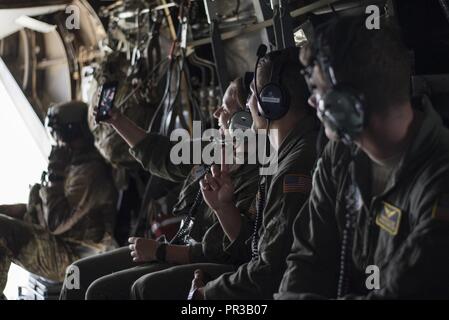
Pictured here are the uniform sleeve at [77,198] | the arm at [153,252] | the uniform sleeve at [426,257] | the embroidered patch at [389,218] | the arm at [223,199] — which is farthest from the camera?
the uniform sleeve at [77,198]

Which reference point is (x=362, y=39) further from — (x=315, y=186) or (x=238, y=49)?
(x=238, y=49)

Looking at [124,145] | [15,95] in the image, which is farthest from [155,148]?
[15,95]

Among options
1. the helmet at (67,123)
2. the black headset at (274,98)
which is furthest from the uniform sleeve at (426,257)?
the helmet at (67,123)

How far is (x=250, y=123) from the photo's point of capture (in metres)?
2.34

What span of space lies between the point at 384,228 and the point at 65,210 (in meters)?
2.32

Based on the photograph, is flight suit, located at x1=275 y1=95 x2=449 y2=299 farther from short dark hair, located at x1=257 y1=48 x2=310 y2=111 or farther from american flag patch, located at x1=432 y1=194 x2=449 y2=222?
short dark hair, located at x1=257 y1=48 x2=310 y2=111

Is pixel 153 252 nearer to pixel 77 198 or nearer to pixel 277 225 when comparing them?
pixel 277 225

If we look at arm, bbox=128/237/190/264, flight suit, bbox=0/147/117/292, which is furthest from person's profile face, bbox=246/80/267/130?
flight suit, bbox=0/147/117/292

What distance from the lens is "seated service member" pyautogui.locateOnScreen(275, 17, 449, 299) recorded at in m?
1.45

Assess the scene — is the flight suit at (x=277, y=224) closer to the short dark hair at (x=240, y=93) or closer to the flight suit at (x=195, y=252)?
the flight suit at (x=195, y=252)

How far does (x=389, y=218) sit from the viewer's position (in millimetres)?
1551

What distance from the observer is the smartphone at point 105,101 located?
2822 mm

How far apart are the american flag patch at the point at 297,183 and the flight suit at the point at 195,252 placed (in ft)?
0.88
